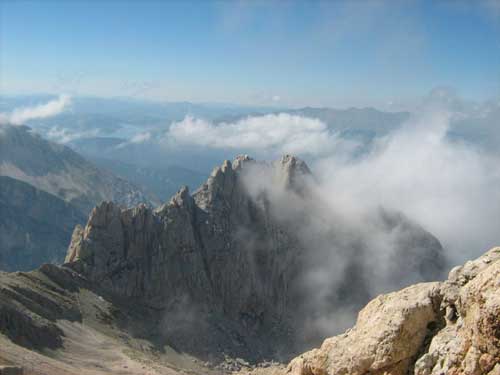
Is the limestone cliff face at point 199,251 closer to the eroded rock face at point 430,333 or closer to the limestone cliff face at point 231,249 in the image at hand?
the limestone cliff face at point 231,249

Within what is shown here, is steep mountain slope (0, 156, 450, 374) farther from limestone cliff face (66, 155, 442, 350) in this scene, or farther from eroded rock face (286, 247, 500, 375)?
eroded rock face (286, 247, 500, 375)

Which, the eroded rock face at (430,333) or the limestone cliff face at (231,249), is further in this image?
the limestone cliff face at (231,249)

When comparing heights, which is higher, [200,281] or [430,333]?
[430,333]

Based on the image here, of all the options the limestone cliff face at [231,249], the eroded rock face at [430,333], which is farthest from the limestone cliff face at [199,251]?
the eroded rock face at [430,333]

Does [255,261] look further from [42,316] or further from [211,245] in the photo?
[42,316]

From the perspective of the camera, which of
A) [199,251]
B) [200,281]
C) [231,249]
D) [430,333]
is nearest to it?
[430,333]

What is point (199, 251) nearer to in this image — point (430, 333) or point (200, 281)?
point (200, 281)

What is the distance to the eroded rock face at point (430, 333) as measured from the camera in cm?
1848

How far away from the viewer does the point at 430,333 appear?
23672 millimetres

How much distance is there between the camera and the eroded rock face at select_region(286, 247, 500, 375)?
18.5 m

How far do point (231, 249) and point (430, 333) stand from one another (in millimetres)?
137034

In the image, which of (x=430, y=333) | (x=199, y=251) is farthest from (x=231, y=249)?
(x=430, y=333)

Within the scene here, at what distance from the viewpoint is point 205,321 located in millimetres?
136875

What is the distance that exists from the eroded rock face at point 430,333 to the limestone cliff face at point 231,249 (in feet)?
368
